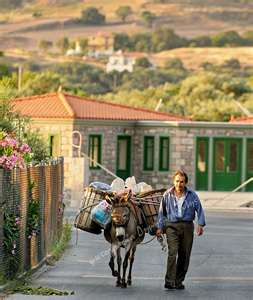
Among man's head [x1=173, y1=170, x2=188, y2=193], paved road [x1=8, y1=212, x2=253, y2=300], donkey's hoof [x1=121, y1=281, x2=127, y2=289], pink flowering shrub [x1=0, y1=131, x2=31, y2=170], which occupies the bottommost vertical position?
paved road [x1=8, y1=212, x2=253, y2=300]

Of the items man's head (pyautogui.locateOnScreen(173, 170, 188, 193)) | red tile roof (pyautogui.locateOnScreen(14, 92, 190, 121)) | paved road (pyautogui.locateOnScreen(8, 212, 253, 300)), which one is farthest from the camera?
red tile roof (pyautogui.locateOnScreen(14, 92, 190, 121))

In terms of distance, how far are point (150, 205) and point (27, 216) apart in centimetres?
187

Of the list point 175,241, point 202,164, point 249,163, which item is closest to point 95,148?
point 202,164

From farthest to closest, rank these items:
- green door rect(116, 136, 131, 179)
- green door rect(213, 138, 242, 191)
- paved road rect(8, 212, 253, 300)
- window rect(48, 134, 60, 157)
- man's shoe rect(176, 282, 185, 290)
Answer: green door rect(116, 136, 131, 179)
green door rect(213, 138, 242, 191)
window rect(48, 134, 60, 157)
man's shoe rect(176, 282, 185, 290)
paved road rect(8, 212, 253, 300)

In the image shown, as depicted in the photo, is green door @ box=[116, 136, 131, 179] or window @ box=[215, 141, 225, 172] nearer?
window @ box=[215, 141, 225, 172]

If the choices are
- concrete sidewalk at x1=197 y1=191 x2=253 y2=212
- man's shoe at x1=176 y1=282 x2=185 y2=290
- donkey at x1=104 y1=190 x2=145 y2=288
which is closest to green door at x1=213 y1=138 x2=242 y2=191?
concrete sidewalk at x1=197 y1=191 x2=253 y2=212

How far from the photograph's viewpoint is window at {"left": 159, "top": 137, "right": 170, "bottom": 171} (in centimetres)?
5556

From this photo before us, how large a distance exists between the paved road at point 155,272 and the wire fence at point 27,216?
1.46 ft

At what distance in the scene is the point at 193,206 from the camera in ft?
60.6

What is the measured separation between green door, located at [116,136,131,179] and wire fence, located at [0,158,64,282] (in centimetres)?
3036

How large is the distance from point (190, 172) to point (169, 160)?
1.00 metres

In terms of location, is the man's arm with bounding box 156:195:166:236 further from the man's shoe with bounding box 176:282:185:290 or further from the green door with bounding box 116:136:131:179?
the green door with bounding box 116:136:131:179

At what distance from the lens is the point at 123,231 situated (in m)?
18.6

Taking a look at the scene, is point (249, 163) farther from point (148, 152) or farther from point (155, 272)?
→ point (155, 272)
